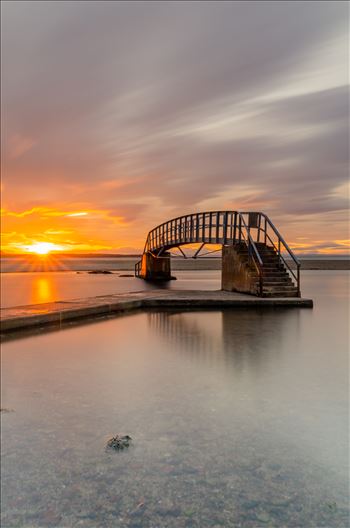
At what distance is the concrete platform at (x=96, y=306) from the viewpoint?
800 centimetres

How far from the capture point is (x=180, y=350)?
23.6ft

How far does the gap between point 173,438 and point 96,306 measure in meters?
7.05

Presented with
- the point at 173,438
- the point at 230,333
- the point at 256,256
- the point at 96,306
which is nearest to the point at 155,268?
the point at 256,256

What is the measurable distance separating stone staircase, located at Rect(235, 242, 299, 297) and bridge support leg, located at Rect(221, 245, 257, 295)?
0.18ft

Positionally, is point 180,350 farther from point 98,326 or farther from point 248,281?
point 248,281

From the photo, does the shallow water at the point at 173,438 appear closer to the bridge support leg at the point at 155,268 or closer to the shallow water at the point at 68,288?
the shallow water at the point at 68,288

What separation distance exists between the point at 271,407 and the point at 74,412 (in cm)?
192

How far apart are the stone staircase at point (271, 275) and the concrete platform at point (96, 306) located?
2.47 ft

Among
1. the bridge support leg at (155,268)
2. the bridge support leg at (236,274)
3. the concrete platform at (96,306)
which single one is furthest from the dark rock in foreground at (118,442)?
the bridge support leg at (155,268)

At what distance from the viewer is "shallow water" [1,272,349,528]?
8.41 ft

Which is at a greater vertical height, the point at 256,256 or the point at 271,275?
the point at 256,256

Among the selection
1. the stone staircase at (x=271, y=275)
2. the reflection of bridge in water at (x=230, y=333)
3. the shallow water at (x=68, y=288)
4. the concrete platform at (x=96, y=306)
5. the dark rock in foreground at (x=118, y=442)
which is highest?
the stone staircase at (x=271, y=275)

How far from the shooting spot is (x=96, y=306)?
10.2 metres

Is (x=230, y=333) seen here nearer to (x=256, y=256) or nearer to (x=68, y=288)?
(x=256, y=256)
